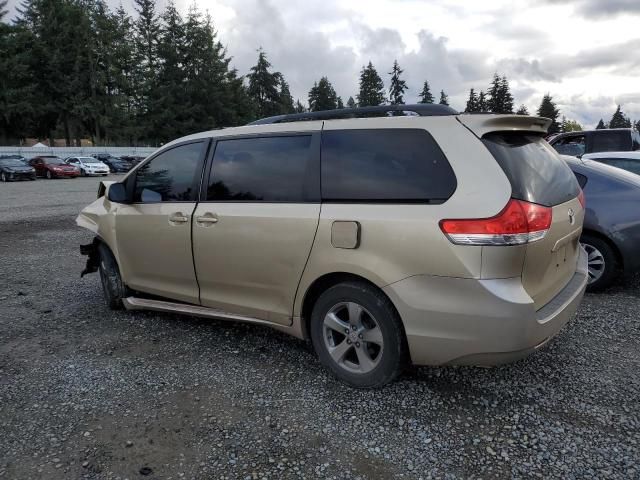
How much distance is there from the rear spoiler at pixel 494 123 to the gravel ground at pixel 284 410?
65.6 inches

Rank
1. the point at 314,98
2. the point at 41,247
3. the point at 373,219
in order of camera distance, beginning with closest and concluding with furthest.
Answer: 1. the point at 373,219
2. the point at 41,247
3. the point at 314,98

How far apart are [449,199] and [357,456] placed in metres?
1.48

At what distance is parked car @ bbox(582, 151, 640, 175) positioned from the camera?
21.4ft

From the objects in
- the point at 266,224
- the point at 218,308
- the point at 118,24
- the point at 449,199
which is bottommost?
the point at 218,308

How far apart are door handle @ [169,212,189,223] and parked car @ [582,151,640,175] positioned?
18.2ft

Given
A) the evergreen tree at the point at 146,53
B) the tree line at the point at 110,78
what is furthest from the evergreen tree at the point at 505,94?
the evergreen tree at the point at 146,53

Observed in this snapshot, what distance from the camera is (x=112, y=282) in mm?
4746

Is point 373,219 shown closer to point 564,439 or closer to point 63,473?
point 564,439

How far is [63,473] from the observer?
2.42m

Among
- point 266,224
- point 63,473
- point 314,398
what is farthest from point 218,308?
point 63,473

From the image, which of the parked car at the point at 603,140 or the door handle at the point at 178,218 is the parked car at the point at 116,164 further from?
the door handle at the point at 178,218

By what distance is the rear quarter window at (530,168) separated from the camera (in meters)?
2.65

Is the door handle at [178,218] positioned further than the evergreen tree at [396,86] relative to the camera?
No

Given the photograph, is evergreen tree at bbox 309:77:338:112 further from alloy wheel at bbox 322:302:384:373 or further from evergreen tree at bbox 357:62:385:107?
alloy wheel at bbox 322:302:384:373
